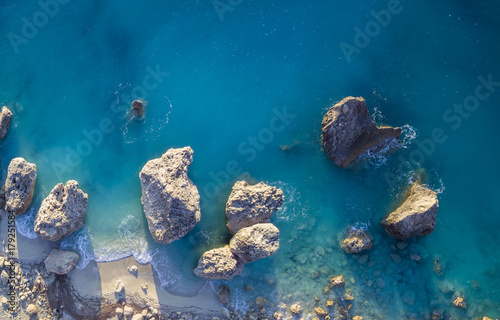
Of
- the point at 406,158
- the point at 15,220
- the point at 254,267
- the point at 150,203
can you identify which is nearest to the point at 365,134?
the point at 406,158

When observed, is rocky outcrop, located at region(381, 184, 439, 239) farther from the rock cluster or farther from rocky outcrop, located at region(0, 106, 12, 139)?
rocky outcrop, located at region(0, 106, 12, 139)

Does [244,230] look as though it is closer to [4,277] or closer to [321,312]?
[321,312]

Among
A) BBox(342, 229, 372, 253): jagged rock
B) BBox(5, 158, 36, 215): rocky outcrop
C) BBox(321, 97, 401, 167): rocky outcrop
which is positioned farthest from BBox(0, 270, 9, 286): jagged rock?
BBox(321, 97, 401, 167): rocky outcrop

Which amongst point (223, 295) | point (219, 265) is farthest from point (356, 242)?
point (223, 295)

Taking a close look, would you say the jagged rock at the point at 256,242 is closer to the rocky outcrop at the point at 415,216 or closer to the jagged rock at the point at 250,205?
the jagged rock at the point at 250,205

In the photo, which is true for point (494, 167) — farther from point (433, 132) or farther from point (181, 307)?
point (181, 307)
